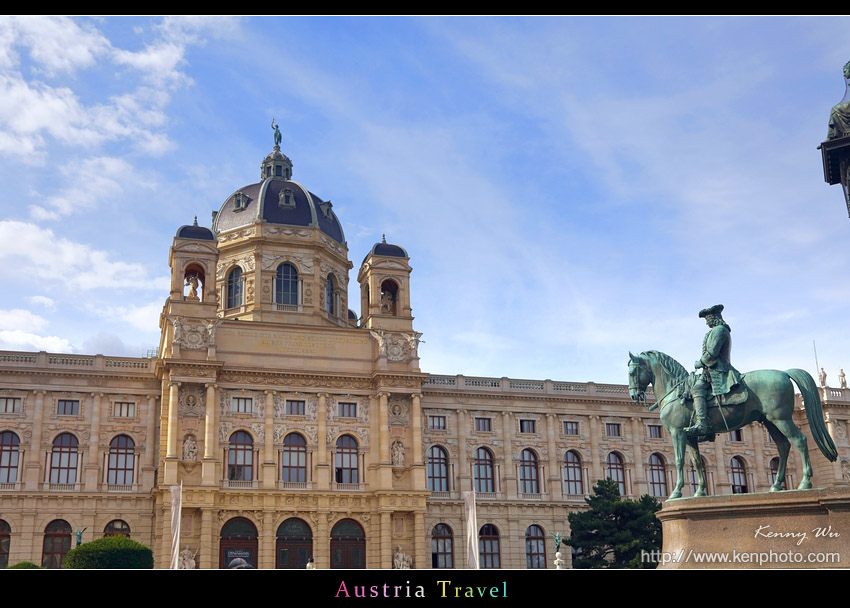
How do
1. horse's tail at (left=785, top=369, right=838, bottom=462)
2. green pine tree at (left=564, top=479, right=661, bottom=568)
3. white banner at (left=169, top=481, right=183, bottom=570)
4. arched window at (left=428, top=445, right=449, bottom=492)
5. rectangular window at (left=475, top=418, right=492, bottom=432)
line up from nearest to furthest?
horse's tail at (left=785, top=369, right=838, bottom=462)
white banner at (left=169, top=481, right=183, bottom=570)
green pine tree at (left=564, top=479, right=661, bottom=568)
arched window at (left=428, top=445, right=449, bottom=492)
rectangular window at (left=475, top=418, right=492, bottom=432)

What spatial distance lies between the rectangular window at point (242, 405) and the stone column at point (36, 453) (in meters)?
11.3

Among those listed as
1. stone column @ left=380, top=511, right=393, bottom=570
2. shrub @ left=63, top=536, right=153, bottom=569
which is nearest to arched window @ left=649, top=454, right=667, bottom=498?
stone column @ left=380, top=511, right=393, bottom=570

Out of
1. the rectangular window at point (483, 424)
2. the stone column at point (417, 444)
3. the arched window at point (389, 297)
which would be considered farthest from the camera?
the arched window at point (389, 297)

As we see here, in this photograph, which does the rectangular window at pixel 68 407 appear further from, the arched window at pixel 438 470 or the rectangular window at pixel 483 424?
the rectangular window at pixel 483 424

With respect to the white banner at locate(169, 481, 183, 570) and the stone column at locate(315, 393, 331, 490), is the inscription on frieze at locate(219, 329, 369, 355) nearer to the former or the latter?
the stone column at locate(315, 393, 331, 490)

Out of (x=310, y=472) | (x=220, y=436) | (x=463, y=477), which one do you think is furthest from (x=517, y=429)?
(x=220, y=436)

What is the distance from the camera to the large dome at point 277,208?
217 ft

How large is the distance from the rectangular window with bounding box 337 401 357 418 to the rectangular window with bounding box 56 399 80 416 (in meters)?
16.1

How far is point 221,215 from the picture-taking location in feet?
223

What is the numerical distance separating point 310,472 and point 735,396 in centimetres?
3568

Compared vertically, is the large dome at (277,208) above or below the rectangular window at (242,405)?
above

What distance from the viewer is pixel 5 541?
50625mm

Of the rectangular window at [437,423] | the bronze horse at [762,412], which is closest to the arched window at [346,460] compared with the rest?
the rectangular window at [437,423]

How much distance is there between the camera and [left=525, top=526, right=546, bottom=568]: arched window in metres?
60.2
